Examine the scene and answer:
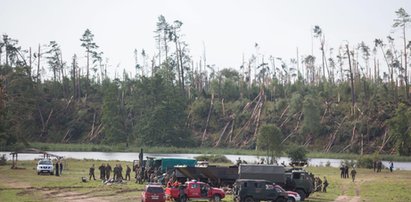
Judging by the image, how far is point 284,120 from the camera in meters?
118

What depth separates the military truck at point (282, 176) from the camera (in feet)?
136

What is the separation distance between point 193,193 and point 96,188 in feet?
29.0

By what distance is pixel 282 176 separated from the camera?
42.0 m

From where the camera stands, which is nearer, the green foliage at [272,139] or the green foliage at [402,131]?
the green foliage at [272,139]

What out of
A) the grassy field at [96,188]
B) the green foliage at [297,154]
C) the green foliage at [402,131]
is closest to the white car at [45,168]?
the grassy field at [96,188]

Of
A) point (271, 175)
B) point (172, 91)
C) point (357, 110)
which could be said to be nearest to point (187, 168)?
point (271, 175)

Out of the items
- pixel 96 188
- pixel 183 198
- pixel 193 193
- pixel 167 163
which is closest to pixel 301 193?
pixel 193 193

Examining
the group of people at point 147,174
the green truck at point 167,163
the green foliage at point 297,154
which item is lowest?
the group of people at point 147,174

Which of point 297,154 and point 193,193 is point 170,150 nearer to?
point 297,154

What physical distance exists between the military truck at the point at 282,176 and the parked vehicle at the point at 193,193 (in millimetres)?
4751

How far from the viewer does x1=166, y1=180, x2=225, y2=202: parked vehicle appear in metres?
37.4

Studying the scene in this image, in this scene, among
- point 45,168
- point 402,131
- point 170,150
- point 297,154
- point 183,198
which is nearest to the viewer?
point 183,198

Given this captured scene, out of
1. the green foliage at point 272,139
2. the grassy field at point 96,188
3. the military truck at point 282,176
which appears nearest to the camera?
the grassy field at point 96,188

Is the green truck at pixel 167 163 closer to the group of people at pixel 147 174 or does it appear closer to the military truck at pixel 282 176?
the group of people at pixel 147 174
